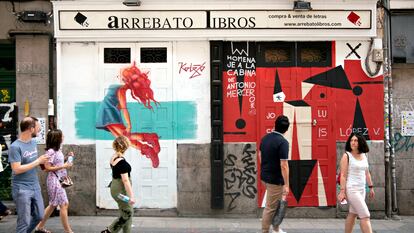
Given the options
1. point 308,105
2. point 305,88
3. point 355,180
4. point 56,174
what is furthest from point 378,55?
point 56,174

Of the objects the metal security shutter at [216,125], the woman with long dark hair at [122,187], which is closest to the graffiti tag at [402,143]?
the metal security shutter at [216,125]

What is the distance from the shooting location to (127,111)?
9.91 metres

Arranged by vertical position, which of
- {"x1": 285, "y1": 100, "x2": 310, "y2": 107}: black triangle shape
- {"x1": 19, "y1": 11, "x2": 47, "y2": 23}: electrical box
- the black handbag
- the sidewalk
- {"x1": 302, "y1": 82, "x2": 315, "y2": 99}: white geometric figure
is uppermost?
{"x1": 19, "y1": 11, "x2": 47, "y2": 23}: electrical box

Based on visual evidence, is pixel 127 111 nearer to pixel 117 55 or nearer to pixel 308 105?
pixel 117 55

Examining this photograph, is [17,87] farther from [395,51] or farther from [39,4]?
[395,51]

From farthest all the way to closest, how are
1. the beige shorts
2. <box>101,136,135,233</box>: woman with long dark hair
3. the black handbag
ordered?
the black handbag < the beige shorts < <box>101,136,135,233</box>: woman with long dark hair

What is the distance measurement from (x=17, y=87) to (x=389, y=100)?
725 cm

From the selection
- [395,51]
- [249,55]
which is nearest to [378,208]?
[395,51]

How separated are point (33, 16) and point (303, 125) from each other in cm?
560

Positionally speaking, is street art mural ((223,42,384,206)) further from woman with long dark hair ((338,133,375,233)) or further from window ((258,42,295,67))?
woman with long dark hair ((338,133,375,233))

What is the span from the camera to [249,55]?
996 centimetres

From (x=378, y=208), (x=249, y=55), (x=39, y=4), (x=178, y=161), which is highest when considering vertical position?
(x=39, y=4)

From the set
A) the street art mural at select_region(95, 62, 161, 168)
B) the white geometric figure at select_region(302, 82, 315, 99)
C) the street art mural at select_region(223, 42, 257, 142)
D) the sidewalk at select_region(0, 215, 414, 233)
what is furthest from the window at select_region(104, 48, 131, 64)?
the white geometric figure at select_region(302, 82, 315, 99)

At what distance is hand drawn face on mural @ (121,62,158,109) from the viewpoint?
9914 millimetres
